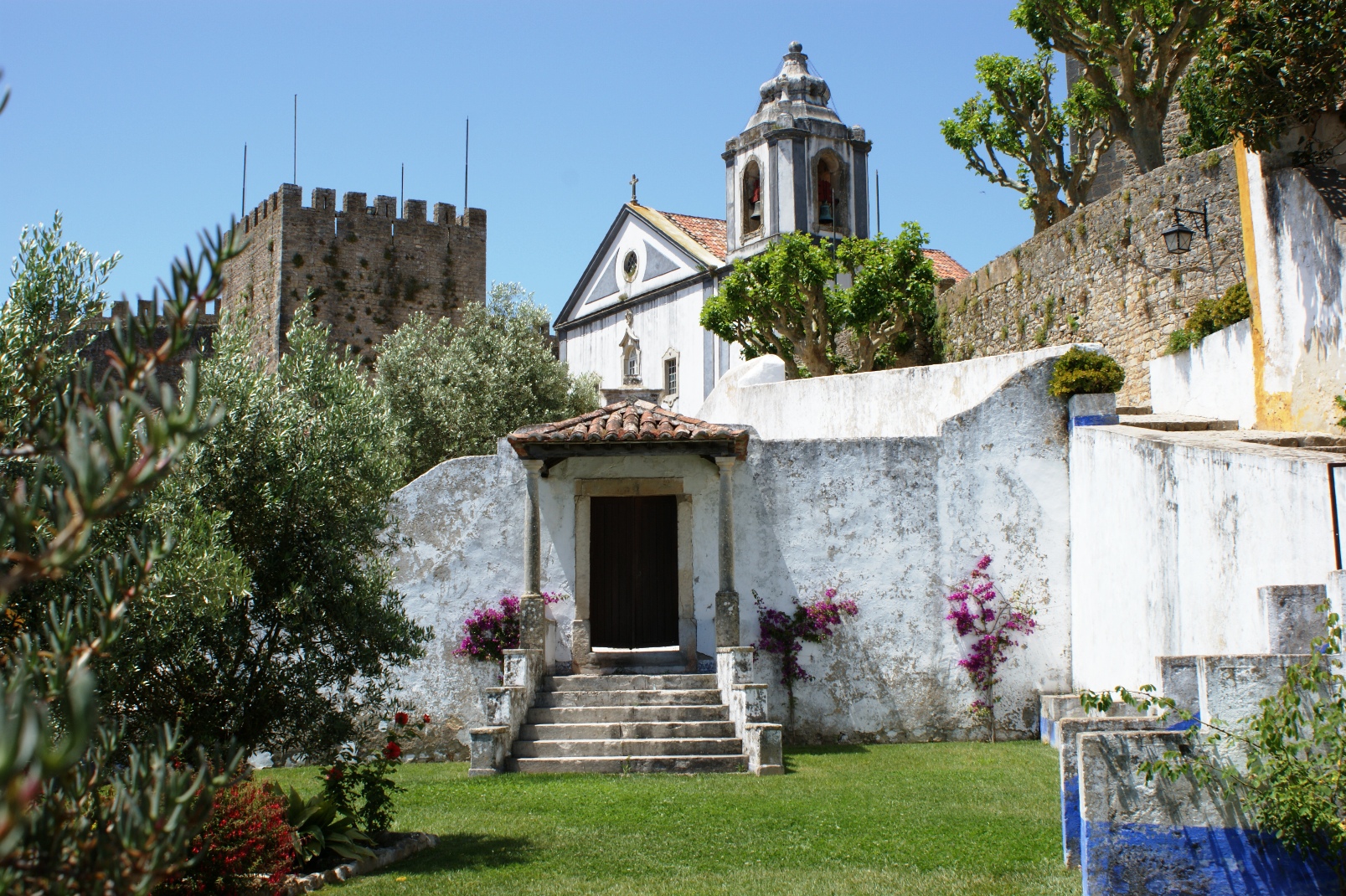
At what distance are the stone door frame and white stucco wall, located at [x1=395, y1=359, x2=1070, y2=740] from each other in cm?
17

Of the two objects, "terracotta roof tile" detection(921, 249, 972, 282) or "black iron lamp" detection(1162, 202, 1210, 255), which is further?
"terracotta roof tile" detection(921, 249, 972, 282)

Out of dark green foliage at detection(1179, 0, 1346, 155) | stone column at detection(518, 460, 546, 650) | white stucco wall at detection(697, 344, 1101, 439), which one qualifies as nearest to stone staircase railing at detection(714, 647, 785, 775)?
stone column at detection(518, 460, 546, 650)

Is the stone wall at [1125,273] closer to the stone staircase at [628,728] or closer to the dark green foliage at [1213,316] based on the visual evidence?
the dark green foliage at [1213,316]

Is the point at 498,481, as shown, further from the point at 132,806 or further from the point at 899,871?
the point at 132,806

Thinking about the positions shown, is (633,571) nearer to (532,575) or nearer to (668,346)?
(532,575)

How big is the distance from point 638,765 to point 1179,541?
203 inches

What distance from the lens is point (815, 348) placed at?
67.9ft

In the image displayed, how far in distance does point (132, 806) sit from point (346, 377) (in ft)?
20.1

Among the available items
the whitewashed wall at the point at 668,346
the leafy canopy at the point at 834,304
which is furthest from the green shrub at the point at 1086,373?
the whitewashed wall at the point at 668,346

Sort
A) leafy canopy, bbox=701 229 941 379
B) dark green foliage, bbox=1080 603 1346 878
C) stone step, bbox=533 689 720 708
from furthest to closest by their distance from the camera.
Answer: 1. leafy canopy, bbox=701 229 941 379
2. stone step, bbox=533 689 720 708
3. dark green foliage, bbox=1080 603 1346 878

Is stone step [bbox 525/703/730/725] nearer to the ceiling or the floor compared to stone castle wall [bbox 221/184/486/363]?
nearer to the floor

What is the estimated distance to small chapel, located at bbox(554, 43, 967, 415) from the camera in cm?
2748

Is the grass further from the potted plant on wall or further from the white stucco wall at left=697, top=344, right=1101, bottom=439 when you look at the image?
the white stucco wall at left=697, top=344, right=1101, bottom=439

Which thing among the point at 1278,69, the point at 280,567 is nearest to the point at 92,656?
the point at 280,567
